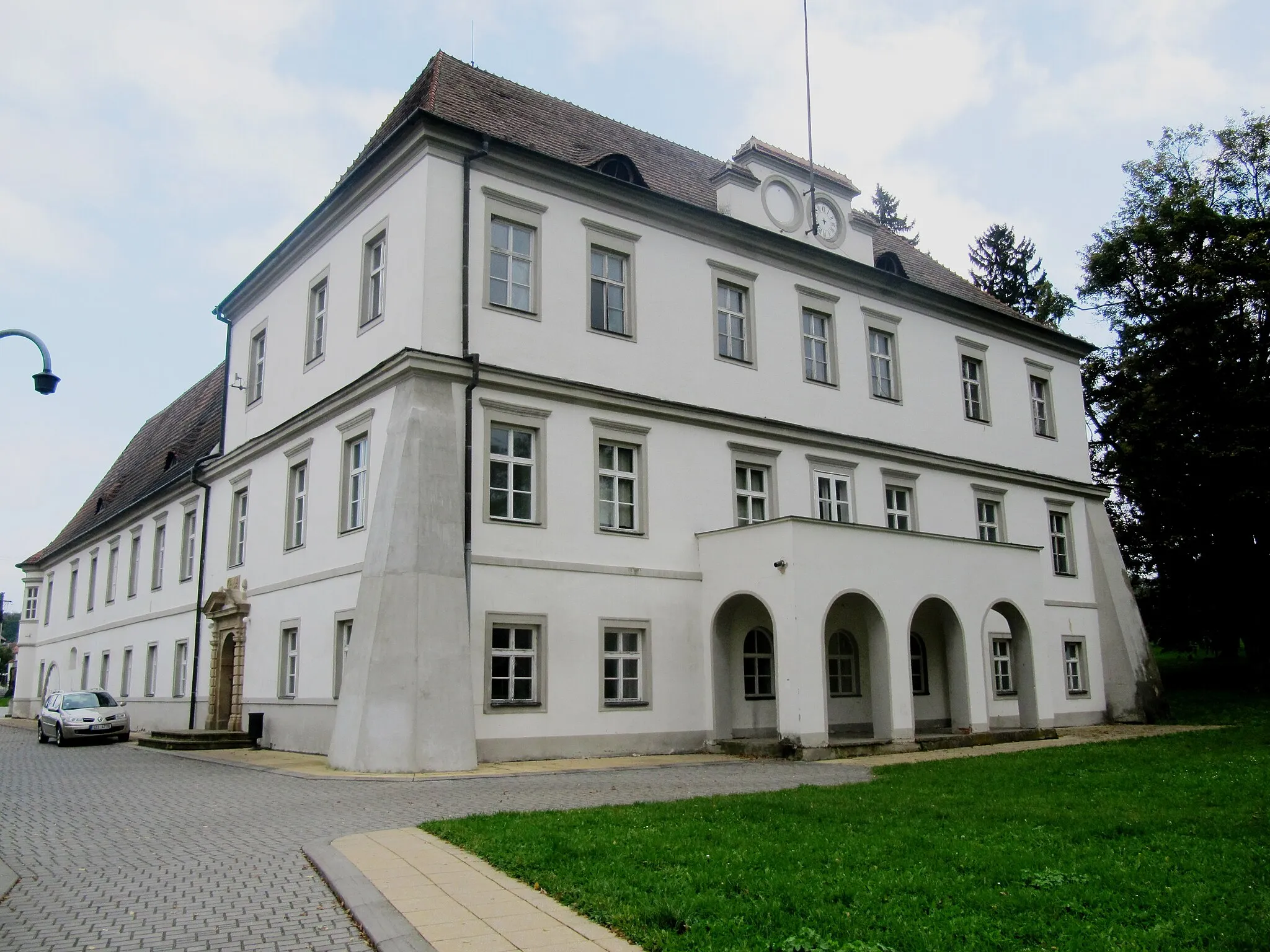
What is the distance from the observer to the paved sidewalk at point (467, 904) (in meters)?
5.89

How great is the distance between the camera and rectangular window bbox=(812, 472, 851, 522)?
23.4m

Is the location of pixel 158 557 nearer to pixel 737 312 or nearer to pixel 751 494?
pixel 751 494

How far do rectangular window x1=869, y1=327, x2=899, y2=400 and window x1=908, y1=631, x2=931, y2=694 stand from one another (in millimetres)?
5775

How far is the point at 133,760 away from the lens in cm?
2031

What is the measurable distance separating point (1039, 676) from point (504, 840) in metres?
17.0

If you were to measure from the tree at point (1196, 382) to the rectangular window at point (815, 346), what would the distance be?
13.8 m

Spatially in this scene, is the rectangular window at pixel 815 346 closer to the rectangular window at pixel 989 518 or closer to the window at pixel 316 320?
the rectangular window at pixel 989 518

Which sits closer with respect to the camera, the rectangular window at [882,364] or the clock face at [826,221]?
the clock face at [826,221]

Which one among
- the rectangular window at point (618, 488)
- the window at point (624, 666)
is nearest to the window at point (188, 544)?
the rectangular window at point (618, 488)

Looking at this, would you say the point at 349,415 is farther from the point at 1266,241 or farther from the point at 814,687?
the point at 1266,241

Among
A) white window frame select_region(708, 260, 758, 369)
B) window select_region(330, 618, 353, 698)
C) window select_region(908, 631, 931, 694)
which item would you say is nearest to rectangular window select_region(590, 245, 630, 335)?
white window frame select_region(708, 260, 758, 369)

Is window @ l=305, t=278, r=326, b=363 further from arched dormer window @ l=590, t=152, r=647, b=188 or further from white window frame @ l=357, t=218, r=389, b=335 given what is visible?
arched dormer window @ l=590, t=152, r=647, b=188

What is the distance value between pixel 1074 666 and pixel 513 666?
17.0m

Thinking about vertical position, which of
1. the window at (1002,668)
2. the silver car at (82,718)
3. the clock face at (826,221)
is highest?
the clock face at (826,221)
